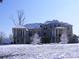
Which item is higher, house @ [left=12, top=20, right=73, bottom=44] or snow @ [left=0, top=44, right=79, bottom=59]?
snow @ [left=0, top=44, right=79, bottom=59]

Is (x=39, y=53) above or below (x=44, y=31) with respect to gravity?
above

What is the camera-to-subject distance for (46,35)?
4022 cm

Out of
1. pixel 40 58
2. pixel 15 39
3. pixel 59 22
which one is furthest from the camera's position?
pixel 59 22

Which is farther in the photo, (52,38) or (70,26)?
(70,26)

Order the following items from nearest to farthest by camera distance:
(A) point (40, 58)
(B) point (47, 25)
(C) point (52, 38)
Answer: (A) point (40, 58) < (C) point (52, 38) < (B) point (47, 25)

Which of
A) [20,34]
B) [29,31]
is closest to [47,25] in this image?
[29,31]

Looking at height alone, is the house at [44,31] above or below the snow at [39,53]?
below

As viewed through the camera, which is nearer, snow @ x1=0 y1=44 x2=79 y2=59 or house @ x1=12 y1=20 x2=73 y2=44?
snow @ x1=0 y1=44 x2=79 y2=59

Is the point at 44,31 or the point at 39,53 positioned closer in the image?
the point at 39,53

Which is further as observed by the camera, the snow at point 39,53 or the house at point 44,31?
the house at point 44,31

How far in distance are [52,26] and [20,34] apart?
26.0 ft

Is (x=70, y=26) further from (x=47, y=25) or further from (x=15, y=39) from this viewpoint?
(x=15, y=39)

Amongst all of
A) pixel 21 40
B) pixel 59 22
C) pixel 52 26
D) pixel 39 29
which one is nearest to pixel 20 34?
pixel 21 40

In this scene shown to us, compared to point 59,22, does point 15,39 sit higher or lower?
lower
